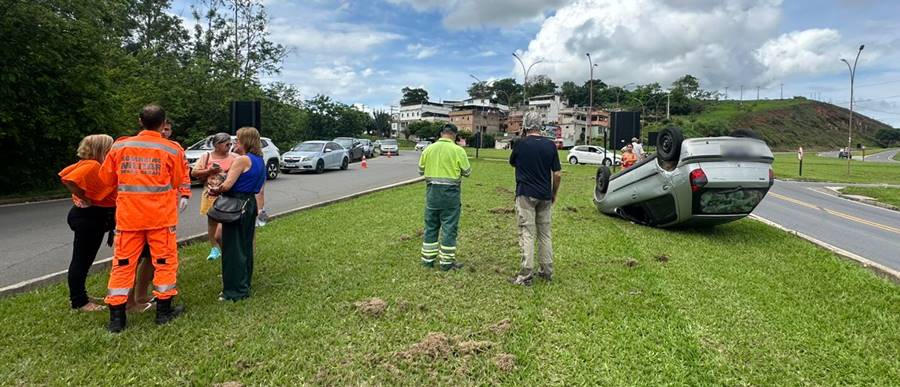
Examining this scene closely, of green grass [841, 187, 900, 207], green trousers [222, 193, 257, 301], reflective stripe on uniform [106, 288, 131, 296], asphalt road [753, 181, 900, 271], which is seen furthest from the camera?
green grass [841, 187, 900, 207]

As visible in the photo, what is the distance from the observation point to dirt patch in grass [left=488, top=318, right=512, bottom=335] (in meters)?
3.69

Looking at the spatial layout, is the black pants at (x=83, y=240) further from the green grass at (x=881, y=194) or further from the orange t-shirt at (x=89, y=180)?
the green grass at (x=881, y=194)

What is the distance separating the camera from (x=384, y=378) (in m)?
3.01

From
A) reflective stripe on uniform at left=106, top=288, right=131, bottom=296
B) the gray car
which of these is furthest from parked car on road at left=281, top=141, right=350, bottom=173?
reflective stripe on uniform at left=106, top=288, right=131, bottom=296

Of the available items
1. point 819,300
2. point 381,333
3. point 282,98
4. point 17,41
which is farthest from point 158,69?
point 819,300

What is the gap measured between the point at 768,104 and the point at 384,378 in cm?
17514

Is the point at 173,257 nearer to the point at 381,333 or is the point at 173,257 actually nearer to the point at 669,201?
the point at 381,333

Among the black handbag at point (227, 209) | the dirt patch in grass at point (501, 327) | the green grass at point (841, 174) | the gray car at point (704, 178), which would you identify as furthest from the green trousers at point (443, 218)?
the green grass at point (841, 174)

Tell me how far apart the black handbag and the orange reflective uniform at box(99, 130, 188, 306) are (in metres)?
0.40

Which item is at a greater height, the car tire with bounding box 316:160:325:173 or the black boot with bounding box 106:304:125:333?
the car tire with bounding box 316:160:325:173

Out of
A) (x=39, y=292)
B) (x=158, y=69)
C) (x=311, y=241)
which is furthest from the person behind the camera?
(x=158, y=69)

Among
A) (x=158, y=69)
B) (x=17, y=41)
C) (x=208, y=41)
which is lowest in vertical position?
(x=17, y=41)

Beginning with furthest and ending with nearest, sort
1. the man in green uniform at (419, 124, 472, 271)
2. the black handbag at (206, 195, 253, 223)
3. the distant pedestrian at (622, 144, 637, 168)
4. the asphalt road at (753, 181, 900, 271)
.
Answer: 1. the distant pedestrian at (622, 144, 637, 168)
2. the asphalt road at (753, 181, 900, 271)
3. the man in green uniform at (419, 124, 472, 271)
4. the black handbag at (206, 195, 253, 223)

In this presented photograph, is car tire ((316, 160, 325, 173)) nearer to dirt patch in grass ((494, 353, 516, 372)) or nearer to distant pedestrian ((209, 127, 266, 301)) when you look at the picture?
distant pedestrian ((209, 127, 266, 301))
